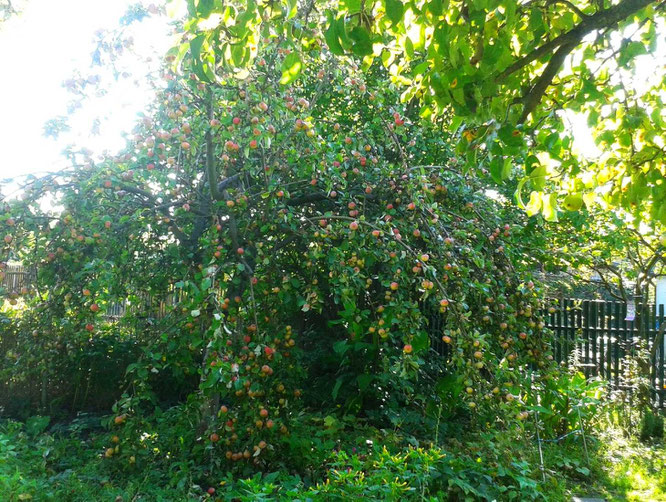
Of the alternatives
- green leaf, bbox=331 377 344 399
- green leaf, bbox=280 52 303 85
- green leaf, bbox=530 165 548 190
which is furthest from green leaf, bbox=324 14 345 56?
green leaf, bbox=331 377 344 399

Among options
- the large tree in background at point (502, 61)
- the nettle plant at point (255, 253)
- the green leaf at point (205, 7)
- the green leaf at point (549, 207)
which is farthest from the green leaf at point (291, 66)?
the green leaf at point (549, 207)

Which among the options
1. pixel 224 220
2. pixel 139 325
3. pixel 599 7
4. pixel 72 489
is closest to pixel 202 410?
pixel 139 325

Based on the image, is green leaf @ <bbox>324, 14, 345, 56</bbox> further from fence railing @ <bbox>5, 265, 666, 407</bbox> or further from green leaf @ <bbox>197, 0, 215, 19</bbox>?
fence railing @ <bbox>5, 265, 666, 407</bbox>

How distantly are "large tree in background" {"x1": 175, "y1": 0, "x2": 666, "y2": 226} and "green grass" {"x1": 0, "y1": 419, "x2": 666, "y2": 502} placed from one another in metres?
1.62

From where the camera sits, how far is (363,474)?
9.78ft

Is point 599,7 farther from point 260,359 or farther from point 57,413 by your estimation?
point 57,413

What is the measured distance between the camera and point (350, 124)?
6.50 meters

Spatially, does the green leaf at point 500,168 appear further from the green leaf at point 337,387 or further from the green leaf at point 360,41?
the green leaf at point 337,387

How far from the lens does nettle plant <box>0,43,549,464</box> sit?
375cm

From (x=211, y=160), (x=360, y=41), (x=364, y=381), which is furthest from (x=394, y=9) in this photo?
(x=364, y=381)

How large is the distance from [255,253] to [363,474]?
88.0 inches

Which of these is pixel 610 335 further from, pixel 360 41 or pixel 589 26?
pixel 360 41

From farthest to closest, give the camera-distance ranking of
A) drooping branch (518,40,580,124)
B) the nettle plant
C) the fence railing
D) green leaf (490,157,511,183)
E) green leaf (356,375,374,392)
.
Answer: the fence railing < green leaf (356,375,374,392) < the nettle plant < drooping branch (518,40,580,124) < green leaf (490,157,511,183)

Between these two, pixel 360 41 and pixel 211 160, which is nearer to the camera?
pixel 360 41
